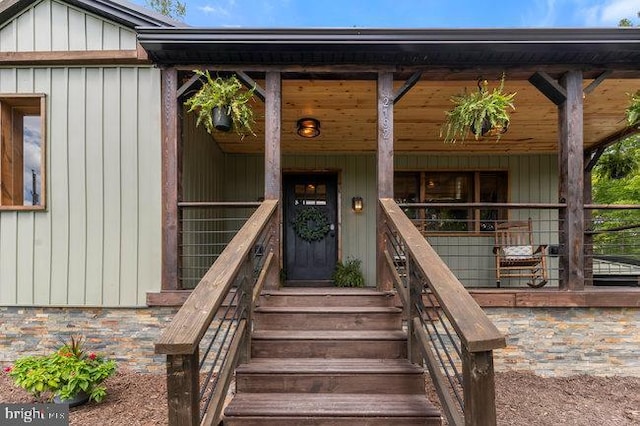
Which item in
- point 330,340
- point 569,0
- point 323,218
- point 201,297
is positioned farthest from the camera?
point 569,0

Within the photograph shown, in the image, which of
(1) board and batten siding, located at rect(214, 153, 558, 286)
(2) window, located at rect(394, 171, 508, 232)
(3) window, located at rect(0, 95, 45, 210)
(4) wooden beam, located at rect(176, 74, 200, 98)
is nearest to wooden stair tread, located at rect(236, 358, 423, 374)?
(4) wooden beam, located at rect(176, 74, 200, 98)

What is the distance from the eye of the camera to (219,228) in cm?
549

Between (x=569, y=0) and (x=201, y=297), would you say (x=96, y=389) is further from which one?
(x=569, y=0)

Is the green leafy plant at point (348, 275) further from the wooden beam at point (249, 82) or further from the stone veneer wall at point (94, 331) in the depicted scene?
the wooden beam at point (249, 82)

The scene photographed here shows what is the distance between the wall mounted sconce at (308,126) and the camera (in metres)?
4.59

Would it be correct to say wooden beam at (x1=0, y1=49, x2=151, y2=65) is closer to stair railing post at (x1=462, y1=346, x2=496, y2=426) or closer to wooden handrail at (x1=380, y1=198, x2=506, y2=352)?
wooden handrail at (x1=380, y1=198, x2=506, y2=352)

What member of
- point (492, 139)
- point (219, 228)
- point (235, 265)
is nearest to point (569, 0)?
point (492, 139)

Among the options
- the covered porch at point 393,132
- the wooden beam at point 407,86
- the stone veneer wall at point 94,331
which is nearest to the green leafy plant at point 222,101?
the covered porch at point 393,132

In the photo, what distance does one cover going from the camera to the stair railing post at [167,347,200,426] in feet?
4.83

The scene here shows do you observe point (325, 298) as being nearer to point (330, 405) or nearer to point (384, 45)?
point (330, 405)

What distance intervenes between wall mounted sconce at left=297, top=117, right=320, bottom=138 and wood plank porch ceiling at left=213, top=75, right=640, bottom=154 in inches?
2.8

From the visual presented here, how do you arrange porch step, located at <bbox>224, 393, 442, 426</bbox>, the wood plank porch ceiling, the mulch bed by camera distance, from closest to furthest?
porch step, located at <bbox>224, 393, 442, 426</bbox> → the mulch bed → the wood plank porch ceiling

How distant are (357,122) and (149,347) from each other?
3538 millimetres

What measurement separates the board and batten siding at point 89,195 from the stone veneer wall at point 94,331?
0.13 metres
